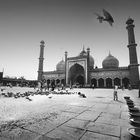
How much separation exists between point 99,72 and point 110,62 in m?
5.70

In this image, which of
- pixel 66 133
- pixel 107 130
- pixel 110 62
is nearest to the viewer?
pixel 66 133

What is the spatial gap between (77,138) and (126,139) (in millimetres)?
728

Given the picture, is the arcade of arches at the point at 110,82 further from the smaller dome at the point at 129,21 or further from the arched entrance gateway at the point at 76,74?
the smaller dome at the point at 129,21

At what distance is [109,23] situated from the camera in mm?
8477

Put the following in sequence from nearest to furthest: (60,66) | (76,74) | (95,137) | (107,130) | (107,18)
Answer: (95,137) < (107,130) < (107,18) < (76,74) < (60,66)

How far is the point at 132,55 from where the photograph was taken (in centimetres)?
2559

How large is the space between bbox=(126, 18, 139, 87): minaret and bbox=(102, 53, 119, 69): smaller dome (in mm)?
7426

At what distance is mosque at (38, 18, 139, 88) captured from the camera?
84.1ft

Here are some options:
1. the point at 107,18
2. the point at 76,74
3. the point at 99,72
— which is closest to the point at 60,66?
the point at 76,74

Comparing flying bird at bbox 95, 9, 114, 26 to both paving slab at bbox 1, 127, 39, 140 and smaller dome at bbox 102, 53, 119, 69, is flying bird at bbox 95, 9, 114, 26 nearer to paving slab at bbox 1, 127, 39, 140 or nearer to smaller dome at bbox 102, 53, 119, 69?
paving slab at bbox 1, 127, 39, 140

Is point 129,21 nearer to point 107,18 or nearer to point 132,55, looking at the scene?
point 132,55

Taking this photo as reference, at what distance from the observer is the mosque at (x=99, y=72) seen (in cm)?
2564

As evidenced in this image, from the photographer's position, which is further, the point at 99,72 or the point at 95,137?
the point at 99,72

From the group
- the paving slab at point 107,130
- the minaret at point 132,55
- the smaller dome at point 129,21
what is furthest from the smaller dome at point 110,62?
the paving slab at point 107,130
